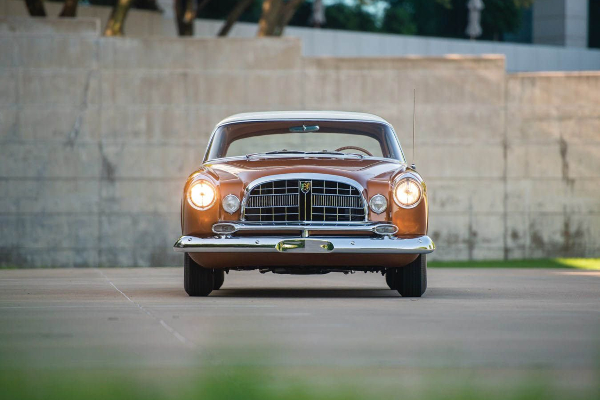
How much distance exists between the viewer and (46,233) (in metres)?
20.2

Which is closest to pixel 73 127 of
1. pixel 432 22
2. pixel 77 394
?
pixel 77 394

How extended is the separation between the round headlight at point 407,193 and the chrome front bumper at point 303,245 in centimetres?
32

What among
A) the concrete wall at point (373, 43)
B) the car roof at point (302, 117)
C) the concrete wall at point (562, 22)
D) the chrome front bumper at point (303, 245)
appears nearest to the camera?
the chrome front bumper at point (303, 245)

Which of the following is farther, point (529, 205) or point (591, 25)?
point (591, 25)

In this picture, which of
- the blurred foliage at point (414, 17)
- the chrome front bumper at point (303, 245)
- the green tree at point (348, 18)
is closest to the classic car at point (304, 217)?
the chrome front bumper at point (303, 245)

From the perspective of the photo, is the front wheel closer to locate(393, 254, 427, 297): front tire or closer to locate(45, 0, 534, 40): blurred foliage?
locate(393, 254, 427, 297): front tire

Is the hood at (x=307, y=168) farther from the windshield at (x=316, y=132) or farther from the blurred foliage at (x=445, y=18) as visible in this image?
the blurred foliage at (x=445, y=18)

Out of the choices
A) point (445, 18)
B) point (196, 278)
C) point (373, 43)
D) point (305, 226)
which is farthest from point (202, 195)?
point (445, 18)

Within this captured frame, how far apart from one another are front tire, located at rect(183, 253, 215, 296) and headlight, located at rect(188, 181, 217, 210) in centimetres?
52

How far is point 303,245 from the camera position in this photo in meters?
9.77

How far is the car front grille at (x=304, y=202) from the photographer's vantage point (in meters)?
9.95

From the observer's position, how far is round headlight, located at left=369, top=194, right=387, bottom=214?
10000mm

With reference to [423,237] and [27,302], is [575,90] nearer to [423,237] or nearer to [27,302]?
[423,237]

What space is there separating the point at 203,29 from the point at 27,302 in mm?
22740
